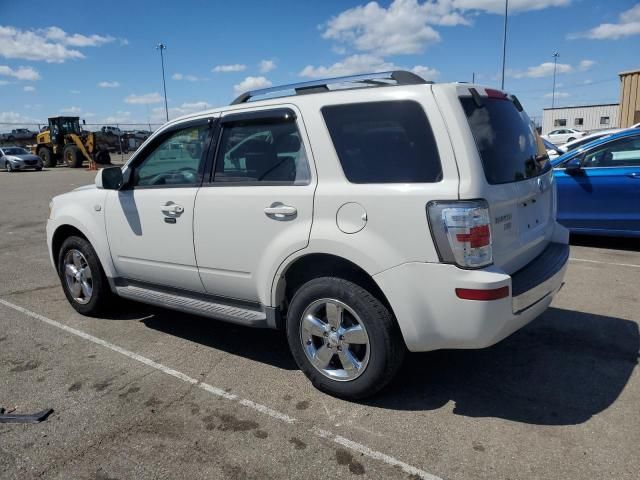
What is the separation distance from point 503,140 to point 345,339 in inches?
61.7

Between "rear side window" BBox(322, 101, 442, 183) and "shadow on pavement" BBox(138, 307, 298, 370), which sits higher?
"rear side window" BBox(322, 101, 442, 183)

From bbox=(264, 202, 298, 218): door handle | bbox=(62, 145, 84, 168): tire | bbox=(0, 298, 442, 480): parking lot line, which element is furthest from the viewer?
bbox=(62, 145, 84, 168): tire

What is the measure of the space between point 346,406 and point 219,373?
1.03m

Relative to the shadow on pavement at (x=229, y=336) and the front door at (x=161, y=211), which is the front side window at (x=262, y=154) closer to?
the front door at (x=161, y=211)

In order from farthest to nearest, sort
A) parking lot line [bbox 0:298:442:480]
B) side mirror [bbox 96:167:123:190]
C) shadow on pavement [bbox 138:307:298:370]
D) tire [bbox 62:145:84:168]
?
tire [bbox 62:145:84:168] → side mirror [bbox 96:167:123:190] → shadow on pavement [bbox 138:307:298:370] → parking lot line [bbox 0:298:442:480]

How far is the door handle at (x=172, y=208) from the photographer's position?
3.96 metres

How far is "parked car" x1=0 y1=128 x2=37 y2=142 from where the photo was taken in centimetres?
4392

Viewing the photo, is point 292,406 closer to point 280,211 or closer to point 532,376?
point 280,211

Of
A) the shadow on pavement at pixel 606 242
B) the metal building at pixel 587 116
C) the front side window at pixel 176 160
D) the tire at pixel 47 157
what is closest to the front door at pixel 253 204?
the front side window at pixel 176 160

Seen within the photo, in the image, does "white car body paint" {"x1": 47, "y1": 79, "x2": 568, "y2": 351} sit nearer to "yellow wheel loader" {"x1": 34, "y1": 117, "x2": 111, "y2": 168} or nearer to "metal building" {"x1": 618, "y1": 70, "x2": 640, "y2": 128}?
"metal building" {"x1": 618, "y1": 70, "x2": 640, "y2": 128}

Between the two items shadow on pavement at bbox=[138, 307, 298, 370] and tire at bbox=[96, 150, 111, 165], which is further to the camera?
tire at bbox=[96, 150, 111, 165]

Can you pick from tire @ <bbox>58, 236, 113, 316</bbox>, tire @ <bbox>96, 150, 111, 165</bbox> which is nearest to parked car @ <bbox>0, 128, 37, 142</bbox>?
tire @ <bbox>96, 150, 111, 165</bbox>

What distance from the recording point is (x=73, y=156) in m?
32.4

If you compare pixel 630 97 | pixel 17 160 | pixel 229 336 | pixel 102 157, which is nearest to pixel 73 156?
pixel 102 157
